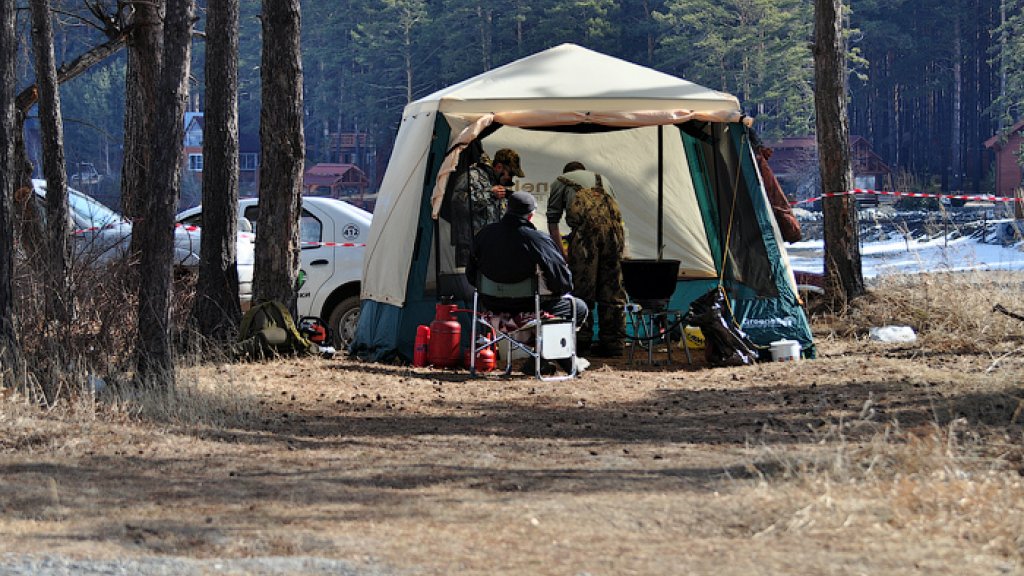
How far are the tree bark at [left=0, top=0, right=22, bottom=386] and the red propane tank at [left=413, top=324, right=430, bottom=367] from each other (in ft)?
11.1

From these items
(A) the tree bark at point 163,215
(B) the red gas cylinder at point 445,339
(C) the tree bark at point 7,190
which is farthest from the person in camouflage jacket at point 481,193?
(C) the tree bark at point 7,190

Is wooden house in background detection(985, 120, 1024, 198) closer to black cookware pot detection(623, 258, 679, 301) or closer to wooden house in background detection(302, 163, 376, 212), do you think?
wooden house in background detection(302, 163, 376, 212)

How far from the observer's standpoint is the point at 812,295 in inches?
617

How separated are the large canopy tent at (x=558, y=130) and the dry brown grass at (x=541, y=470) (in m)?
1.04

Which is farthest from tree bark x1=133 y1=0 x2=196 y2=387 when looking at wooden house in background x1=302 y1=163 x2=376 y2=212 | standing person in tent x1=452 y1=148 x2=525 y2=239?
wooden house in background x1=302 y1=163 x2=376 y2=212

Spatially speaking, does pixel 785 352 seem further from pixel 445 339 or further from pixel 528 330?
pixel 445 339

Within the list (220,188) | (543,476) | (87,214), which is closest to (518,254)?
(220,188)

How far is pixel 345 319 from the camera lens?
14102mm

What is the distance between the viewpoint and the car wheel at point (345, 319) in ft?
45.9

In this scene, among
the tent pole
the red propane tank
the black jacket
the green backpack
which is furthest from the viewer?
the tent pole

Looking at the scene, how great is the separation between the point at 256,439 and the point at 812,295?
8607mm

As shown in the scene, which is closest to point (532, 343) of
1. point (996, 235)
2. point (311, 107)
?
point (996, 235)

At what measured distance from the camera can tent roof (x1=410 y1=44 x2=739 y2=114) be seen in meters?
12.4

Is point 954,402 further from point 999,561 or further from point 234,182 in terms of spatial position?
point 234,182
